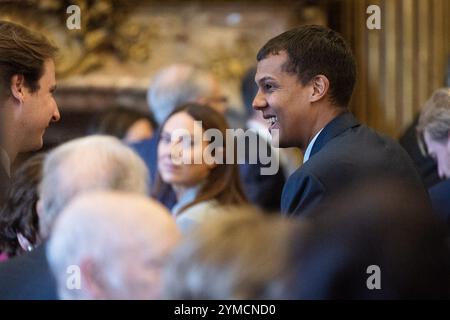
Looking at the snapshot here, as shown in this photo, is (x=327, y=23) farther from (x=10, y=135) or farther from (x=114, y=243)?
(x=114, y=243)

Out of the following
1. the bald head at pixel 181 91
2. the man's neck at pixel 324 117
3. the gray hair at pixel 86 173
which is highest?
the bald head at pixel 181 91

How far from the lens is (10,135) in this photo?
3.04 metres

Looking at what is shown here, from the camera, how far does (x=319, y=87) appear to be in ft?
9.76

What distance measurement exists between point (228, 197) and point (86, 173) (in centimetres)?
127

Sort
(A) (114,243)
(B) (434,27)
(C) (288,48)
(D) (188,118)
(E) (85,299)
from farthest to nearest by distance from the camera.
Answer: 1. (B) (434,27)
2. (D) (188,118)
3. (C) (288,48)
4. (E) (85,299)
5. (A) (114,243)

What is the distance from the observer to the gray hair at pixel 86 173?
8.12ft

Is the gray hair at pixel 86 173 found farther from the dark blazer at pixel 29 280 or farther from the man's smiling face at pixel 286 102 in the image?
the man's smiling face at pixel 286 102

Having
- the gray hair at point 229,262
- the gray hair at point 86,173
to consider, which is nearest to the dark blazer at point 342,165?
the gray hair at point 86,173

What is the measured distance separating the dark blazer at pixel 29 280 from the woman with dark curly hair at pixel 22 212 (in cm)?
31

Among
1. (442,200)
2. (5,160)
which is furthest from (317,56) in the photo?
(5,160)

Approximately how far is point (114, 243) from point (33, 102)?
1.29 m

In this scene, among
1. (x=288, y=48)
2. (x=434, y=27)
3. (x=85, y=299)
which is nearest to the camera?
(x=85, y=299)
